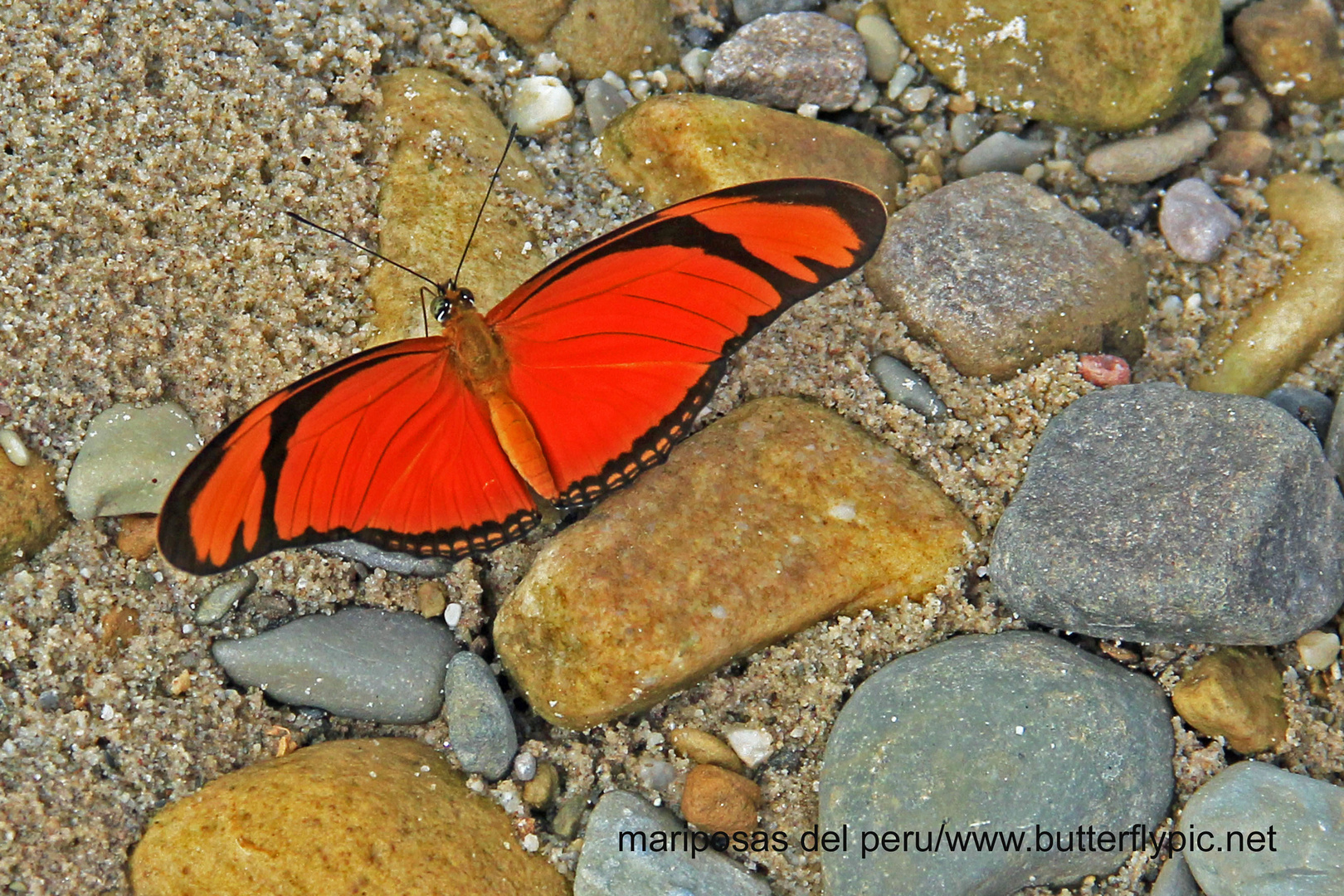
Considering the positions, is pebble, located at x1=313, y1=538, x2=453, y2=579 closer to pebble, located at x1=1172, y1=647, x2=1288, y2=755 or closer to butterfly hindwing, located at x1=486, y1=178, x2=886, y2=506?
butterfly hindwing, located at x1=486, y1=178, x2=886, y2=506

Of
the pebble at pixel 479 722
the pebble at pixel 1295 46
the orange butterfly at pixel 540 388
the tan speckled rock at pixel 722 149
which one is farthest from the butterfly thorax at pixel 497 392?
the pebble at pixel 1295 46

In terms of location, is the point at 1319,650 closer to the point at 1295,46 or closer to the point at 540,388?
the point at 1295,46

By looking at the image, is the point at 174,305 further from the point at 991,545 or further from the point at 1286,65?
the point at 1286,65

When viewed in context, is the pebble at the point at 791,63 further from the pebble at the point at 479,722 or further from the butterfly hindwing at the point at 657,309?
the pebble at the point at 479,722

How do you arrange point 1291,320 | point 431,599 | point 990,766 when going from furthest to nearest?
A: point 1291,320, point 431,599, point 990,766

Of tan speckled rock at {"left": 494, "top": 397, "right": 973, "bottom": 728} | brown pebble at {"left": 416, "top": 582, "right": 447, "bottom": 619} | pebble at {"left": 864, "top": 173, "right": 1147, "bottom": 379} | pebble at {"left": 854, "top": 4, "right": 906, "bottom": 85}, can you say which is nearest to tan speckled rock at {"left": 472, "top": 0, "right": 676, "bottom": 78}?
pebble at {"left": 854, "top": 4, "right": 906, "bottom": 85}

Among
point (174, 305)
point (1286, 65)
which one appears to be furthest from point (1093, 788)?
point (174, 305)

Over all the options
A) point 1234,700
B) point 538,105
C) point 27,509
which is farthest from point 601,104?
point 1234,700
